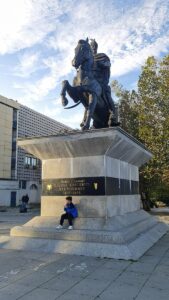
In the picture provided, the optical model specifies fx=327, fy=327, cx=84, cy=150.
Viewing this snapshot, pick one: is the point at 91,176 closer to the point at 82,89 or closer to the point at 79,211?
the point at 79,211

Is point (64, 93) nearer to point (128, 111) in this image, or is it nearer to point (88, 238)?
point (88, 238)

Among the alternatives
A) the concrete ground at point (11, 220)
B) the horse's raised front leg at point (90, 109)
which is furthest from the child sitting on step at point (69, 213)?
the concrete ground at point (11, 220)

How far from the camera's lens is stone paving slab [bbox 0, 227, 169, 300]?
520 centimetres

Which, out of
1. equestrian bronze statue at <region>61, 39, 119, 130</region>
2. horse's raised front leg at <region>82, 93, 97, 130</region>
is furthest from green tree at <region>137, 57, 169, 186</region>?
horse's raised front leg at <region>82, 93, 97, 130</region>

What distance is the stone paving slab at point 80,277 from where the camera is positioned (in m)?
5.20

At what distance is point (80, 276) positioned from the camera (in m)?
6.16

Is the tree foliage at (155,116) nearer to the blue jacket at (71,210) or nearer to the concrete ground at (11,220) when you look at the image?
the concrete ground at (11,220)

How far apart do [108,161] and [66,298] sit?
492cm

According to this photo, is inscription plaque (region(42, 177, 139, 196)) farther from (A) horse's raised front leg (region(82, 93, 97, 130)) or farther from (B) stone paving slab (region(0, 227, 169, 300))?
(B) stone paving slab (region(0, 227, 169, 300))

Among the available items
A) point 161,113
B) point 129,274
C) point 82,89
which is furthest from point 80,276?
point 161,113

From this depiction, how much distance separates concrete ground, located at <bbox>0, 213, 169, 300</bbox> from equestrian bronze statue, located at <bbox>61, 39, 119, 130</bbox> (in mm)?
4111

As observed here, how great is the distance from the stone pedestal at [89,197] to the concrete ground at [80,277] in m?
0.45

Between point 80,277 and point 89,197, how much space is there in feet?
10.8

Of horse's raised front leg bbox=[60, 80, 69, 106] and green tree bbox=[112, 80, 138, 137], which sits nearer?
horse's raised front leg bbox=[60, 80, 69, 106]
